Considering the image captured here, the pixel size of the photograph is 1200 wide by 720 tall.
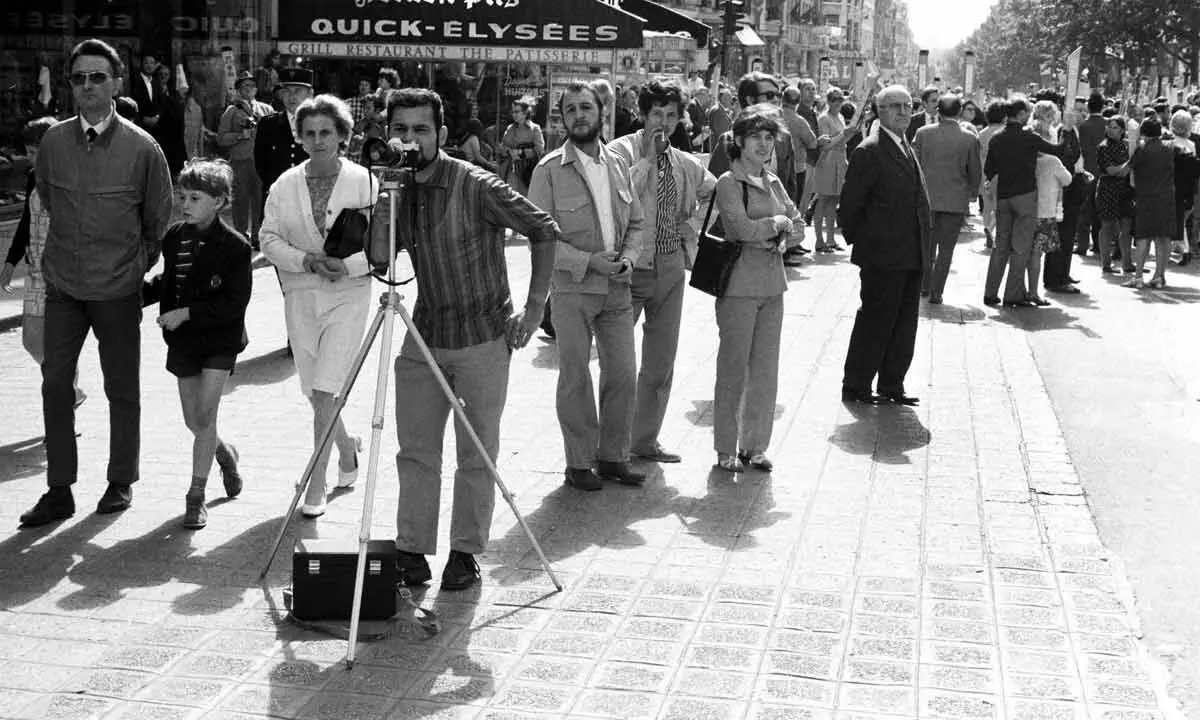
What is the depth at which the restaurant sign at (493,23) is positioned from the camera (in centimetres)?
2117

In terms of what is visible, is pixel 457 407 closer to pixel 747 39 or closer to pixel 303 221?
pixel 303 221

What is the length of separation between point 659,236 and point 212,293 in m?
2.17

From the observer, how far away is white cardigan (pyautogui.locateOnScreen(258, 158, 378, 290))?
696 centimetres

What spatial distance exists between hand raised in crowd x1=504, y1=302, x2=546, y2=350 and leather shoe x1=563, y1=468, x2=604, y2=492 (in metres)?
1.79

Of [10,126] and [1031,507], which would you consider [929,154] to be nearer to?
[1031,507]

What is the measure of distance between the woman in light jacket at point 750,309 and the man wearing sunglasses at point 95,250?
8.76 ft

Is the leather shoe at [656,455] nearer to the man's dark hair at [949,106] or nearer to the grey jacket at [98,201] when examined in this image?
the grey jacket at [98,201]

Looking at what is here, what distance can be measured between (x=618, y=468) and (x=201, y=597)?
95.7 inches

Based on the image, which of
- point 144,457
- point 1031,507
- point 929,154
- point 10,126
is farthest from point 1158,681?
point 10,126

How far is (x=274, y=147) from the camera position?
46.2 feet

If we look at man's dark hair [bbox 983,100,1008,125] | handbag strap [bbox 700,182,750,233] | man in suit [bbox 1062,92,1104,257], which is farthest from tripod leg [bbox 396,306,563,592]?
man in suit [bbox 1062,92,1104,257]

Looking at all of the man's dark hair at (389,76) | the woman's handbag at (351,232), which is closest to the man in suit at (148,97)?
the man's dark hair at (389,76)

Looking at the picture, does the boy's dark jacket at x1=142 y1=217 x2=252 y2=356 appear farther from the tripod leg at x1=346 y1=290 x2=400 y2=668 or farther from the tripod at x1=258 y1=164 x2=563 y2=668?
the tripod leg at x1=346 y1=290 x2=400 y2=668

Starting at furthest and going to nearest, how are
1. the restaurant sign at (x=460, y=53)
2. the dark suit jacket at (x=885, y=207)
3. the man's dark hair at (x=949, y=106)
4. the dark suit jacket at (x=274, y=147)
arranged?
1. the restaurant sign at (x=460, y=53)
2. the man's dark hair at (x=949, y=106)
3. the dark suit jacket at (x=274, y=147)
4. the dark suit jacket at (x=885, y=207)
